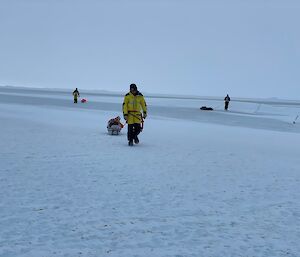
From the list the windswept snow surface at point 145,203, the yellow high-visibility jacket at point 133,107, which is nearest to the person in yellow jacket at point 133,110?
the yellow high-visibility jacket at point 133,107

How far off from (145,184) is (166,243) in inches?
118

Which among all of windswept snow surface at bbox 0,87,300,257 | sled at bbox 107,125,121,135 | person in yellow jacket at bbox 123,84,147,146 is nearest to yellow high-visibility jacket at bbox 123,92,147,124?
person in yellow jacket at bbox 123,84,147,146

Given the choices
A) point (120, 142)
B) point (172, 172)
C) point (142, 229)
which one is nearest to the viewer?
point (142, 229)

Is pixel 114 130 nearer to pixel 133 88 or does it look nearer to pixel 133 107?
pixel 133 107

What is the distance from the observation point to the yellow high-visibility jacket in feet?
45.3

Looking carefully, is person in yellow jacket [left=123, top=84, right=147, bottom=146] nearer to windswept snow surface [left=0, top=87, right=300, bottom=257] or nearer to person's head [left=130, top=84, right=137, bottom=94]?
person's head [left=130, top=84, right=137, bottom=94]

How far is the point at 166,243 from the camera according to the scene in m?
4.95

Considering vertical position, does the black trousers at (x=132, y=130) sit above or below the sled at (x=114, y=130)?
above

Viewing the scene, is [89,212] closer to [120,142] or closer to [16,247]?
[16,247]

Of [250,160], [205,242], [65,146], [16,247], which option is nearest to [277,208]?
[205,242]

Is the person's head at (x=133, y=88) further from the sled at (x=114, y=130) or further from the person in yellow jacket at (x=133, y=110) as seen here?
the sled at (x=114, y=130)

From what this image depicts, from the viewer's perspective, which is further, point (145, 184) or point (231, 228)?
point (145, 184)

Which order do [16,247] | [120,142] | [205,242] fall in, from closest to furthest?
1. [16,247]
2. [205,242]
3. [120,142]

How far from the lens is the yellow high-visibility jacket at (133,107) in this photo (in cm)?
1380
